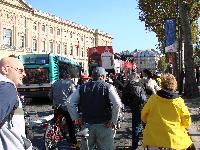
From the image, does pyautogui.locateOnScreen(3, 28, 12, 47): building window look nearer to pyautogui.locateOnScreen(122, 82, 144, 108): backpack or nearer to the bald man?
pyautogui.locateOnScreen(122, 82, 144, 108): backpack

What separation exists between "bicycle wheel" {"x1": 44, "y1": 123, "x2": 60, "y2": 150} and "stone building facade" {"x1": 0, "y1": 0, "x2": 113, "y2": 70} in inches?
2452

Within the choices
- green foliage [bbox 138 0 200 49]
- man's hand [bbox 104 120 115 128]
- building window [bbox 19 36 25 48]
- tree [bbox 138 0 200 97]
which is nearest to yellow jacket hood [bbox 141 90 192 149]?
man's hand [bbox 104 120 115 128]

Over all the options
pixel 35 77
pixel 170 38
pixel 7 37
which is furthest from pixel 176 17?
pixel 7 37

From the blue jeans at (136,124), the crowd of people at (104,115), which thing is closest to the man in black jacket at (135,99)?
the blue jeans at (136,124)

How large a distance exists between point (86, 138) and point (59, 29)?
307ft

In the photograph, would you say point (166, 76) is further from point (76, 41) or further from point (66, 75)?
point (76, 41)

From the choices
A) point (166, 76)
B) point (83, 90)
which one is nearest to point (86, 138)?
point (83, 90)

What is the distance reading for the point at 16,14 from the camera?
80875mm

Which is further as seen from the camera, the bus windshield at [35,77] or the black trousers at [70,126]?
the bus windshield at [35,77]

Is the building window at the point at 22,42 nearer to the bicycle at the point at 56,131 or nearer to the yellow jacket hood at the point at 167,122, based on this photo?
the bicycle at the point at 56,131

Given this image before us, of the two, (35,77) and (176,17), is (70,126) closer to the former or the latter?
(35,77)

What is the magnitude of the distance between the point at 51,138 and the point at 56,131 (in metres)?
0.32

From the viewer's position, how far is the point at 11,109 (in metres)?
3.56

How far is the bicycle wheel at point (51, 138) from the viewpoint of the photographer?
9289mm
